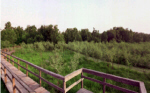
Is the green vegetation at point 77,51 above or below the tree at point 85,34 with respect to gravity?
below

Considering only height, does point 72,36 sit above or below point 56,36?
above

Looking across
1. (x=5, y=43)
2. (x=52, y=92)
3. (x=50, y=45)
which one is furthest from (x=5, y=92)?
(x=5, y=43)

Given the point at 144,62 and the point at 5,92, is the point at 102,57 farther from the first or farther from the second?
the point at 5,92

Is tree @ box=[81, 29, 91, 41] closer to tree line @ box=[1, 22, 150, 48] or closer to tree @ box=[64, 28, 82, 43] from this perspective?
tree line @ box=[1, 22, 150, 48]

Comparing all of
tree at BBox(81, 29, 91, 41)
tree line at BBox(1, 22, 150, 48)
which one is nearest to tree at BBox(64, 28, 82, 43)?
tree line at BBox(1, 22, 150, 48)

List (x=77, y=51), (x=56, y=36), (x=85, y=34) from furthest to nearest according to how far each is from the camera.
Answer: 1. (x=85, y=34)
2. (x=56, y=36)
3. (x=77, y=51)

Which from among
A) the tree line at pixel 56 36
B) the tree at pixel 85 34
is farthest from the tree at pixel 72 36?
the tree at pixel 85 34

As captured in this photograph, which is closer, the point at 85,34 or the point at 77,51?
the point at 77,51

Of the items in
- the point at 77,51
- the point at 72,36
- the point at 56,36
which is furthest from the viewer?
the point at 72,36

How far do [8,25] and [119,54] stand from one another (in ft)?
134

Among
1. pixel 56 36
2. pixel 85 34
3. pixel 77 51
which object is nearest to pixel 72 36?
pixel 85 34

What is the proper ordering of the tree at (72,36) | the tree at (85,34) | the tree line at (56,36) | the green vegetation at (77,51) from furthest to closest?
1. the tree at (85,34)
2. the tree at (72,36)
3. the tree line at (56,36)
4. the green vegetation at (77,51)

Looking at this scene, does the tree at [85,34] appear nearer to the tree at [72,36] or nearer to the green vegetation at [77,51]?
the green vegetation at [77,51]

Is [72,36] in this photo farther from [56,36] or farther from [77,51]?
[77,51]
